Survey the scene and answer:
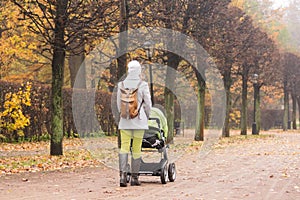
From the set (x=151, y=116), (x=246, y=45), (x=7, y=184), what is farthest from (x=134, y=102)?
(x=246, y=45)

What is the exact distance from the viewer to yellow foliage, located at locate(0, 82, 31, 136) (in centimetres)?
2283

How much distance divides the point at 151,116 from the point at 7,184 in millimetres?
2796

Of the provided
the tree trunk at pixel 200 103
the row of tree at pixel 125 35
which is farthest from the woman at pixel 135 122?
the tree trunk at pixel 200 103

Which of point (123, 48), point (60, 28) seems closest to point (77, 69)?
point (123, 48)

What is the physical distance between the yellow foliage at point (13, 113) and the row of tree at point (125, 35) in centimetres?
210

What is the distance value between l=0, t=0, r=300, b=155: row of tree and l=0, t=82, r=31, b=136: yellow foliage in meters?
2.10

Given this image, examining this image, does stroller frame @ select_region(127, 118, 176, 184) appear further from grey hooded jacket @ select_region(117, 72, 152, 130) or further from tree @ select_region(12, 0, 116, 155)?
tree @ select_region(12, 0, 116, 155)

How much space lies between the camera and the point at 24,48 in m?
30.0

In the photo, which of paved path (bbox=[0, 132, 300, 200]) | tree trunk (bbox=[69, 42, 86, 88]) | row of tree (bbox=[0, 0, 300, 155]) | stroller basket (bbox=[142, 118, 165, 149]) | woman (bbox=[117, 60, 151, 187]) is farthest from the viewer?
tree trunk (bbox=[69, 42, 86, 88])

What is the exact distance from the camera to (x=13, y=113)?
23406 millimetres

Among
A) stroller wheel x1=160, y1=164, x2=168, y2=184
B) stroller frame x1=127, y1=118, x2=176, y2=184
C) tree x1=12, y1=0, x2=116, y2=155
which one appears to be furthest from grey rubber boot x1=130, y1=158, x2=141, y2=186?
tree x1=12, y1=0, x2=116, y2=155

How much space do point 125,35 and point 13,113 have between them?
20.5 feet

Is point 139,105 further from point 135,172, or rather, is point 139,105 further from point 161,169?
point 161,169

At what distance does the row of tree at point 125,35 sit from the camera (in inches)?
632
